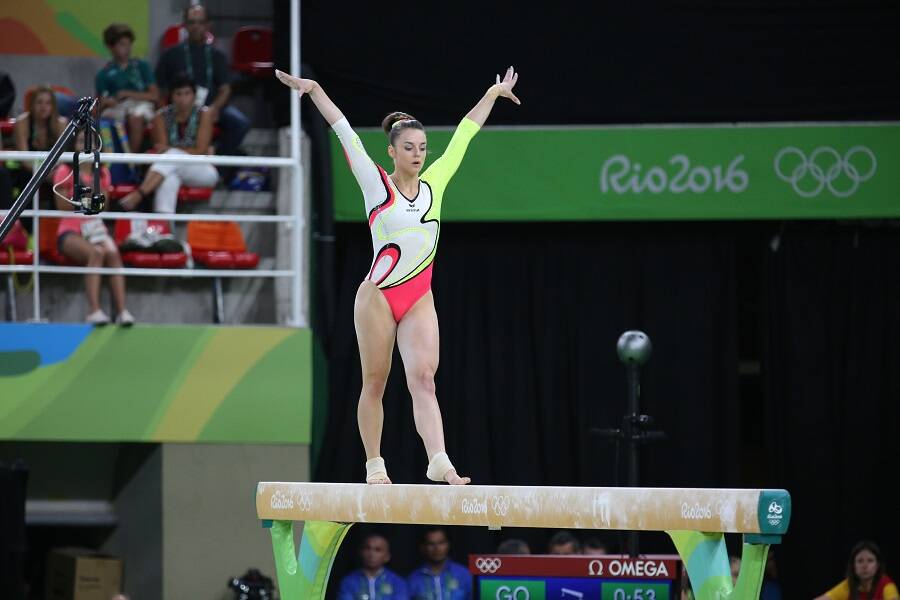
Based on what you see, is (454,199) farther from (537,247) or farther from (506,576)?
(506,576)

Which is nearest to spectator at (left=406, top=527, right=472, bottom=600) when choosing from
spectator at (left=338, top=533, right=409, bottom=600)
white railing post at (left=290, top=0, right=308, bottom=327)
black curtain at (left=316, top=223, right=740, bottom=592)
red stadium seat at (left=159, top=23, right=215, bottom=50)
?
spectator at (left=338, top=533, right=409, bottom=600)

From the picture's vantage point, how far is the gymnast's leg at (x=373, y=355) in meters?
5.23

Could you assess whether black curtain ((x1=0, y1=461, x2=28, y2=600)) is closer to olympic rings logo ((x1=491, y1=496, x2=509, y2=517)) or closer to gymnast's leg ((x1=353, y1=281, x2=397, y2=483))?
gymnast's leg ((x1=353, y1=281, x2=397, y2=483))

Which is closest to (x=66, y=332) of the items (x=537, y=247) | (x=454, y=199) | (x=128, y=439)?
(x=128, y=439)

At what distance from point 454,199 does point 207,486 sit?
8.52 feet

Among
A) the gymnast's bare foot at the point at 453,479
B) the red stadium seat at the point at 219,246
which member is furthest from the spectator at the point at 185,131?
the gymnast's bare foot at the point at 453,479

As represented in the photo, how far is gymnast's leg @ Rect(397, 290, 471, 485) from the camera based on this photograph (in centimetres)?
516

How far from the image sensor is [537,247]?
9.64m

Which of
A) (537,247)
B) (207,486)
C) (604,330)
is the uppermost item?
(537,247)

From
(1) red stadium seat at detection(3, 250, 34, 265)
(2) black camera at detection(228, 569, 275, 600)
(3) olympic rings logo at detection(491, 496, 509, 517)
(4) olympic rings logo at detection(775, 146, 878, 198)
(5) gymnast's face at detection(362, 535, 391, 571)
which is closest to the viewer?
(3) olympic rings logo at detection(491, 496, 509, 517)

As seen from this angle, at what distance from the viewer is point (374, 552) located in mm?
8461

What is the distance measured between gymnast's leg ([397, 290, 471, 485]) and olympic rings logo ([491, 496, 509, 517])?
0.83ft

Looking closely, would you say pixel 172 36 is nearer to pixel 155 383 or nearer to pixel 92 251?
pixel 92 251

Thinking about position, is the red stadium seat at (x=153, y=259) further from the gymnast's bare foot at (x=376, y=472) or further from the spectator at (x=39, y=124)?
the gymnast's bare foot at (x=376, y=472)
